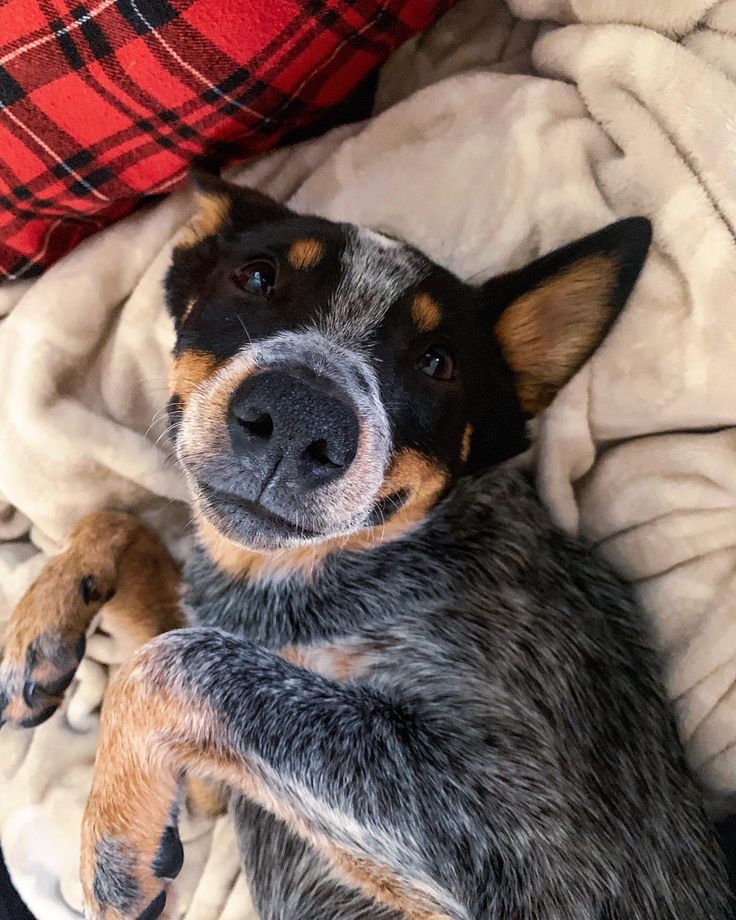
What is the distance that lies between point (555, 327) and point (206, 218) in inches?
37.1

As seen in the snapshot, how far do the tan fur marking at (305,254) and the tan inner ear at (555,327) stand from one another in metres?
0.47

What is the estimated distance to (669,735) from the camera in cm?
194

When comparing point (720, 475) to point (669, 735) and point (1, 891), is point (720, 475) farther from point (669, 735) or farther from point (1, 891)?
point (1, 891)

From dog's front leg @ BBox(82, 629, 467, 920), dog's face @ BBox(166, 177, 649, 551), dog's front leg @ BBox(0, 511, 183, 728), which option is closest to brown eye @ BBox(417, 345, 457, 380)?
dog's face @ BBox(166, 177, 649, 551)

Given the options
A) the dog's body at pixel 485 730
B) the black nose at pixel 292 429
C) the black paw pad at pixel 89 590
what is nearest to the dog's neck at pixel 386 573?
the dog's body at pixel 485 730

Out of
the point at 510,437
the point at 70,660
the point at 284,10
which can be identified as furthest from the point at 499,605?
the point at 284,10

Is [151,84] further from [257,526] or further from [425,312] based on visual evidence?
[257,526]

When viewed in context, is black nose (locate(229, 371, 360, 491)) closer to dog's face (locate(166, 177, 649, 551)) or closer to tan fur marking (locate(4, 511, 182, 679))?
dog's face (locate(166, 177, 649, 551))

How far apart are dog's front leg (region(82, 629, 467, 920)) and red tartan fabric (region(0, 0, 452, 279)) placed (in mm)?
1327

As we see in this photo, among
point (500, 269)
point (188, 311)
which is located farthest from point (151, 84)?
point (500, 269)

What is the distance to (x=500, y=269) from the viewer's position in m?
2.12

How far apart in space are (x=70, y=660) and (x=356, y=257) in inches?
48.0

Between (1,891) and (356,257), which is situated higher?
(356,257)

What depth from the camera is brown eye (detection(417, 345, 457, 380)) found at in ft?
5.84
